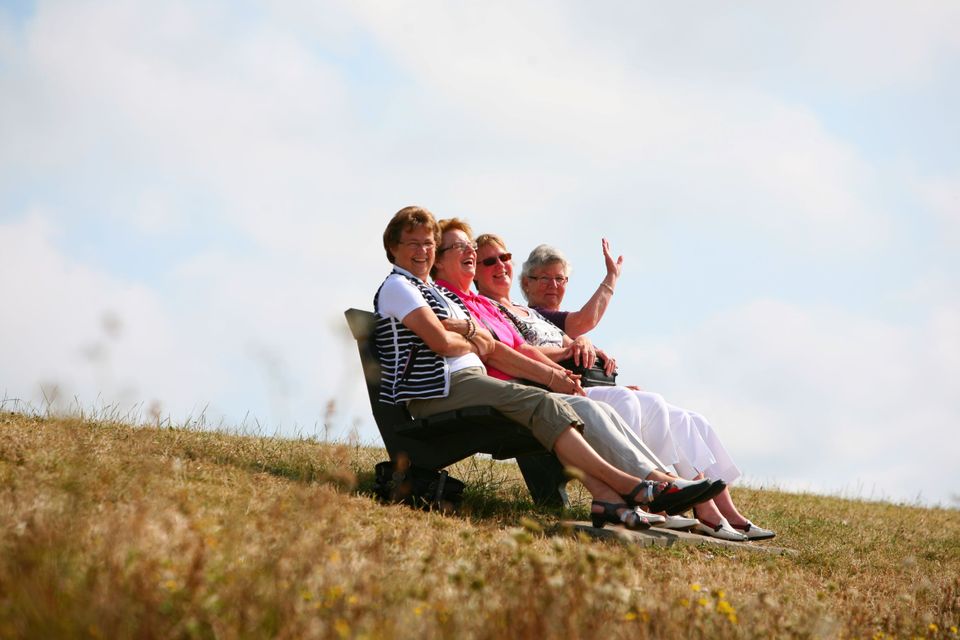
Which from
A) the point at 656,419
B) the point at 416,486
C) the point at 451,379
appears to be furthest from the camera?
the point at 656,419

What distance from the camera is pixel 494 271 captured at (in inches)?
311

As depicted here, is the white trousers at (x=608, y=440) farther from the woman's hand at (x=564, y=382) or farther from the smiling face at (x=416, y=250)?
the smiling face at (x=416, y=250)

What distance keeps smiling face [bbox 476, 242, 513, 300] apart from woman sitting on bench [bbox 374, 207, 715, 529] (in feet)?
3.09

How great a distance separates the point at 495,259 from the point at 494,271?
0.09m

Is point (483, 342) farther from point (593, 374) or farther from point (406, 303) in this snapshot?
point (593, 374)

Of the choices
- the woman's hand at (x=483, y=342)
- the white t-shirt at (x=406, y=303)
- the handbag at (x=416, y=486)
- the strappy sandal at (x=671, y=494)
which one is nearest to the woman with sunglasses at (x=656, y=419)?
the strappy sandal at (x=671, y=494)

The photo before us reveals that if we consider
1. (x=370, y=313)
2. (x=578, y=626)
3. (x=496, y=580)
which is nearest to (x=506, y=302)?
(x=370, y=313)

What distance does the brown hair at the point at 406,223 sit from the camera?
6855mm

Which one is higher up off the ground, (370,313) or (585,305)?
(585,305)

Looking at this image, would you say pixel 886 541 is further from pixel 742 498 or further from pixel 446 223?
pixel 446 223

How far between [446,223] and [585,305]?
151 centimetres

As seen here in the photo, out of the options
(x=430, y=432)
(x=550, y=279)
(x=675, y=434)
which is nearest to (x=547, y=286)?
(x=550, y=279)

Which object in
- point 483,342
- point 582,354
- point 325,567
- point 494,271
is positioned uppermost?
point 494,271

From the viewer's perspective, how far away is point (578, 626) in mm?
3719
